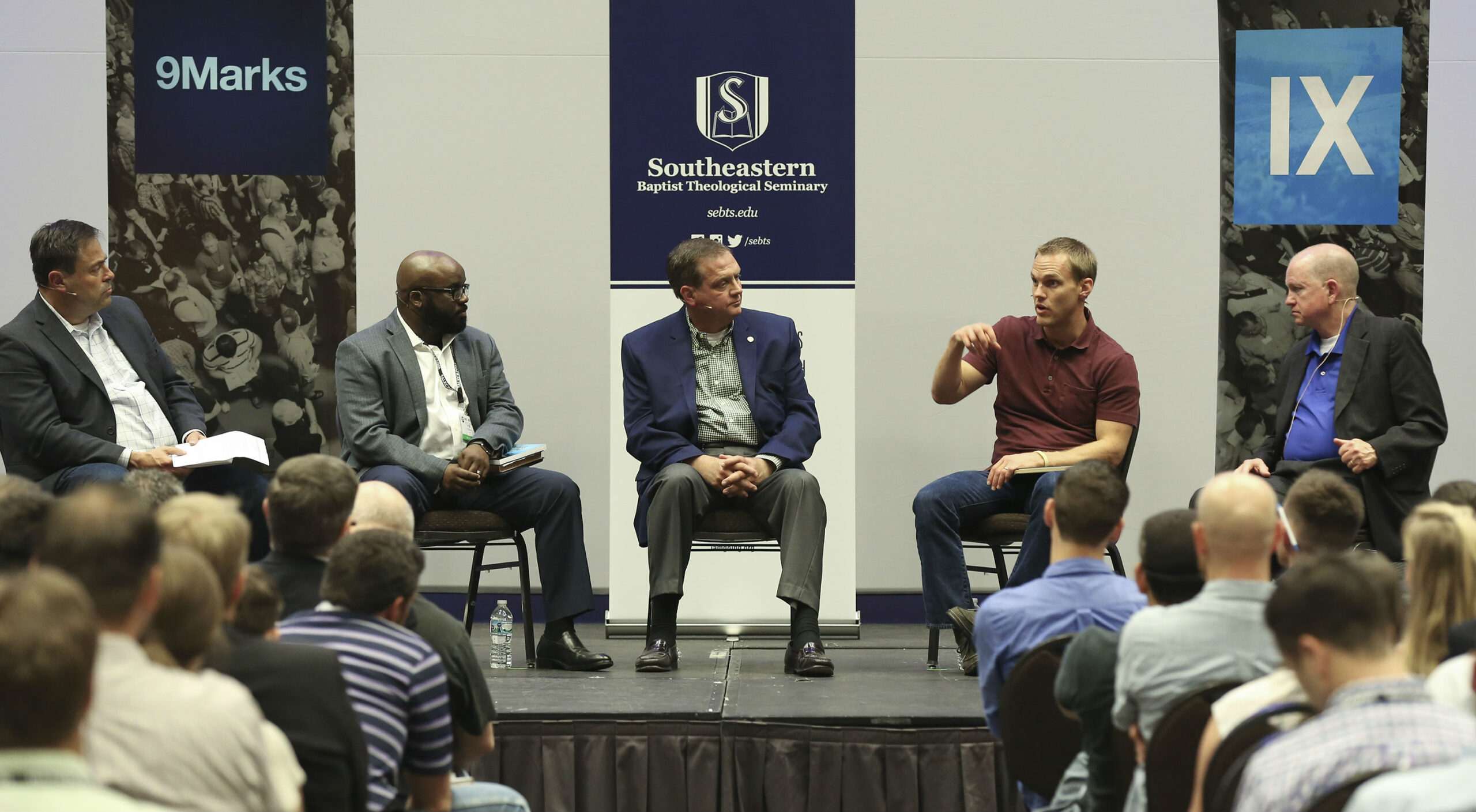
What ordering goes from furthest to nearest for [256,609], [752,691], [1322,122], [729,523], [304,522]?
1. [1322,122]
2. [729,523]
3. [752,691]
4. [304,522]
5. [256,609]

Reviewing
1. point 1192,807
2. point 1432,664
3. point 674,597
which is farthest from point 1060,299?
point 1192,807

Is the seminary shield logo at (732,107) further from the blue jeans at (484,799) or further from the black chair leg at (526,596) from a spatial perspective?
the blue jeans at (484,799)

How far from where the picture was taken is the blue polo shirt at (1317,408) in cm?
424

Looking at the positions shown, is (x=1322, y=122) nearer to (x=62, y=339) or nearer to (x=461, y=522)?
(x=461, y=522)

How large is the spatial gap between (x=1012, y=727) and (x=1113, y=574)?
0.36 meters

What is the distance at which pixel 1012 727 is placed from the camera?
2.43 m

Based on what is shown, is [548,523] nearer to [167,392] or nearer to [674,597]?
[674,597]

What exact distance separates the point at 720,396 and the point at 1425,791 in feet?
10.1

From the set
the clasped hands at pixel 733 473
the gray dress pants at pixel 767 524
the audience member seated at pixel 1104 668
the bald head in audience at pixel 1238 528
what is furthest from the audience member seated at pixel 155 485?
the bald head in audience at pixel 1238 528

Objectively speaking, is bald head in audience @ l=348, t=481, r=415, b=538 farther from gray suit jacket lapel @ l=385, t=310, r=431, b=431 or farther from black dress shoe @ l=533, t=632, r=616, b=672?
gray suit jacket lapel @ l=385, t=310, r=431, b=431

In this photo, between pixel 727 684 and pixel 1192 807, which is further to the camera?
pixel 727 684

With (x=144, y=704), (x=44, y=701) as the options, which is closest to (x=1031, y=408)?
(x=144, y=704)

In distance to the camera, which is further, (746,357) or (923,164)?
(923,164)

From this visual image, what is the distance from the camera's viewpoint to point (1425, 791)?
133 centimetres
